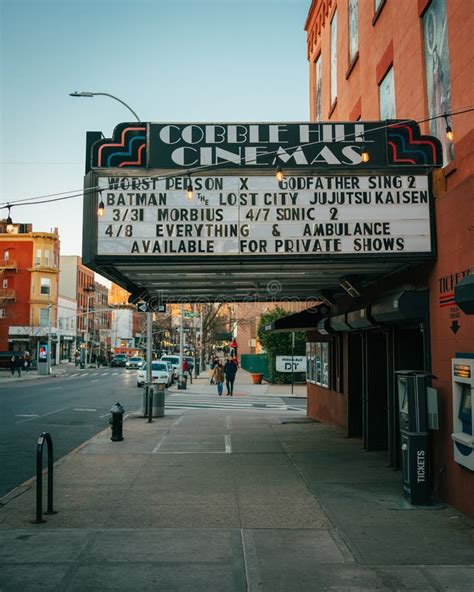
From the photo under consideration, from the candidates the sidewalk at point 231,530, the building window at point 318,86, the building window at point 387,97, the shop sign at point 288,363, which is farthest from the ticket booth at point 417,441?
the shop sign at point 288,363

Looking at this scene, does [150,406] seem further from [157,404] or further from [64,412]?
[64,412]

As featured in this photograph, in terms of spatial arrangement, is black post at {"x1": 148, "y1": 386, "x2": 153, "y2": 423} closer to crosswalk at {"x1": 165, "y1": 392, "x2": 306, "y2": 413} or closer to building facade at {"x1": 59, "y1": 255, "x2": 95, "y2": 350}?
crosswalk at {"x1": 165, "y1": 392, "x2": 306, "y2": 413}

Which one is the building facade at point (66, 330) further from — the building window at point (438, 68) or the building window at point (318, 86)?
the building window at point (438, 68)

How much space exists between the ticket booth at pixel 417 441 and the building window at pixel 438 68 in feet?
11.2

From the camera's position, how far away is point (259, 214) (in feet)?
29.3

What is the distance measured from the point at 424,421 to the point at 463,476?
81 cm

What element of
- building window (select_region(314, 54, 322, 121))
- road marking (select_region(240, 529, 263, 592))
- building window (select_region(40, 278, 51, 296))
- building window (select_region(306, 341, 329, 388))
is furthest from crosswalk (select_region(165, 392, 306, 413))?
building window (select_region(40, 278, 51, 296))

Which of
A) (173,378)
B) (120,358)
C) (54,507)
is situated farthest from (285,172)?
(120,358)

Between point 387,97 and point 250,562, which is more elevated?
point 387,97

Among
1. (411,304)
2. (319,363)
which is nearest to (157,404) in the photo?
(319,363)

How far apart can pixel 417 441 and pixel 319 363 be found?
10537 millimetres

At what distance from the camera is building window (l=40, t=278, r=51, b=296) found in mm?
68688

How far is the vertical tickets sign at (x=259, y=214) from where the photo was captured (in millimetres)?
8836

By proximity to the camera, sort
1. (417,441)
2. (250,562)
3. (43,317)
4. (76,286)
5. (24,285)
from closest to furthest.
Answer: (250,562) → (417,441) → (24,285) → (43,317) → (76,286)
